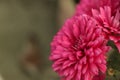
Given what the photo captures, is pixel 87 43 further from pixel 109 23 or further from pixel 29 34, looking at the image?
pixel 29 34

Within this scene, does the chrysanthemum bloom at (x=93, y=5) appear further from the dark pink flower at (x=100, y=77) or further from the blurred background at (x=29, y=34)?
the blurred background at (x=29, y=34)

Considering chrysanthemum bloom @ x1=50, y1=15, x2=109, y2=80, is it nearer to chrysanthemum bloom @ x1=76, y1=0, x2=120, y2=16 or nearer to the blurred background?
chrysanthemum bloom @ x1=76, y1=0, x2=120, y2=16

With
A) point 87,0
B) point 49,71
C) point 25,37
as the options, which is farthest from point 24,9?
point 87,0

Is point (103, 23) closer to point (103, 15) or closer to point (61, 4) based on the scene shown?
point (103, 15)

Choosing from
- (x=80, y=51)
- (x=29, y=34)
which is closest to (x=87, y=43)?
(x=80, y=51)

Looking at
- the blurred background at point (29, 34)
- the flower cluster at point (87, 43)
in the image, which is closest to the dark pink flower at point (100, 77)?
the flower cluster at point (87, 43)

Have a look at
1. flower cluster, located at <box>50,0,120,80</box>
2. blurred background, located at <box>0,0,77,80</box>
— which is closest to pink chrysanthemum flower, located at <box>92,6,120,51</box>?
flower cluster, located at <box>50,0,120,80</box>

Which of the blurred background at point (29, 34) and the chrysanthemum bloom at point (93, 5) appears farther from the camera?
the blurred background at point (29, 34)
